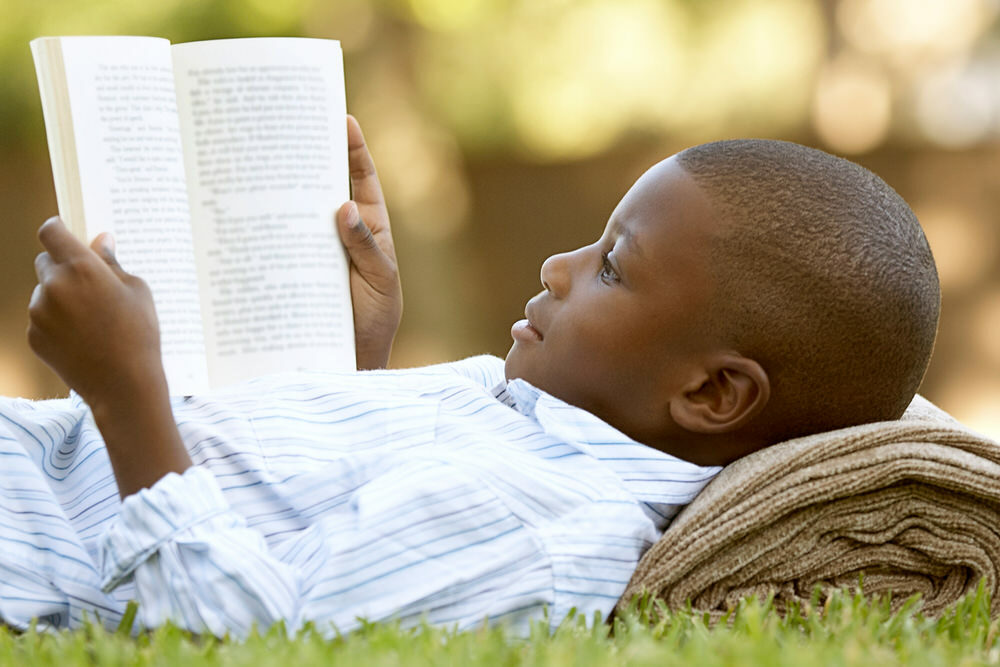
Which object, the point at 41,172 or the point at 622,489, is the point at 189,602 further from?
the point at 41,172

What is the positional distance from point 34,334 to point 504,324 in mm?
5185

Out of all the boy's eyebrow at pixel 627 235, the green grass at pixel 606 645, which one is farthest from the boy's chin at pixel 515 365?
the green grass at pixel 606 645

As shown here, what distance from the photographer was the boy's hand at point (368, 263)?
1.92 m

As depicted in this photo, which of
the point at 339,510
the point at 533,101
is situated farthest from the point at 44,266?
the point at 533,101

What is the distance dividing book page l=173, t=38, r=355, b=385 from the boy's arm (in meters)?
0.29

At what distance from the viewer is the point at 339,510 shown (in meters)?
1.62

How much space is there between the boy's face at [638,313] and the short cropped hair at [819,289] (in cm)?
4

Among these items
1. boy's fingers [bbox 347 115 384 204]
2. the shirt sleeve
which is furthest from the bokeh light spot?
the shirt sleeve

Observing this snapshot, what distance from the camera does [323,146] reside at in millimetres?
1881

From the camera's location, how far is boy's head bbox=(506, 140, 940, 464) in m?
1.70

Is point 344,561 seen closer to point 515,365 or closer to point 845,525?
point 515,365

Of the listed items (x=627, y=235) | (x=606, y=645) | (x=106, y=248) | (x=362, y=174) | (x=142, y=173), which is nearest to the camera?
(x=606, y=645)

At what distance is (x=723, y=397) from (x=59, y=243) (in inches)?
39.3

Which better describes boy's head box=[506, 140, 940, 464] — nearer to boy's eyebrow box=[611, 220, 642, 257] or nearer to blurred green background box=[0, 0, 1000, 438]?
boy's eyebrow box=[611, 220, 642, 257]
